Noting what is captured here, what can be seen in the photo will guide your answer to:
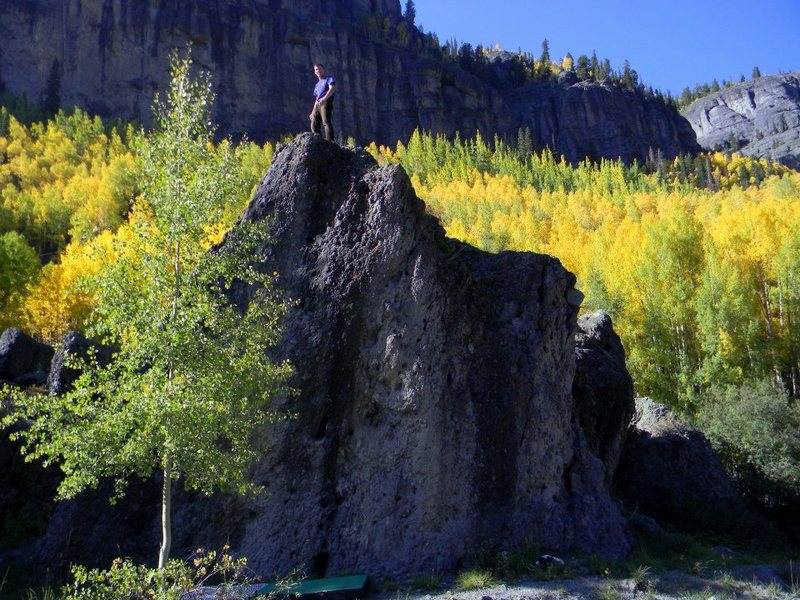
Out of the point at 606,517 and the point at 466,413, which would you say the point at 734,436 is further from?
the point at 466,413

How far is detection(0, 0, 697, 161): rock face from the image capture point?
335 feet

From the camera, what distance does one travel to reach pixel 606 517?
12492 mm

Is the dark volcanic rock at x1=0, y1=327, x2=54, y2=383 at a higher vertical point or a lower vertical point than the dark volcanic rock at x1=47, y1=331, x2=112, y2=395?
higher

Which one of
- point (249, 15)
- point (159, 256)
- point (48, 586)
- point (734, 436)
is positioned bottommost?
point (48, 586)

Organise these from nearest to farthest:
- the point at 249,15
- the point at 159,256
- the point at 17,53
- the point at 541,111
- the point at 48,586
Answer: the point at 159,256
the point at 48,586
the point at 17,53
the point at 249,15
the point at 541,111

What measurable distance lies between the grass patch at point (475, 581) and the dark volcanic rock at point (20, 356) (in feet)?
54.7

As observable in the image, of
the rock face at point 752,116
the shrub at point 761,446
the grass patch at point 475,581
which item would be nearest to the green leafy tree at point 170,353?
the grass patch at point 475,581

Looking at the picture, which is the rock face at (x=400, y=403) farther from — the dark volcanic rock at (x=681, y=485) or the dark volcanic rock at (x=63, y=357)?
the dark volcanic rock at (x=63, y=357)

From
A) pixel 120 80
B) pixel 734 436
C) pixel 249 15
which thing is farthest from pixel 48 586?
pixel 249 15

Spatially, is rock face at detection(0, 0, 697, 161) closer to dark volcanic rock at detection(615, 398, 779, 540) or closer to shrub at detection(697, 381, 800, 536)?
shrub at detection(697, 381, 800, 536)

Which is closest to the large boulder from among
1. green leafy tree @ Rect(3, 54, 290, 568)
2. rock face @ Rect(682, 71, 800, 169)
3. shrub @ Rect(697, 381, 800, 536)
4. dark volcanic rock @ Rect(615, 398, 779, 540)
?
green leafy tree @ Rect(3, 54, 290, 568)

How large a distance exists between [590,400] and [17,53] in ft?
375

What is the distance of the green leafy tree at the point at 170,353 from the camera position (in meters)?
7.11

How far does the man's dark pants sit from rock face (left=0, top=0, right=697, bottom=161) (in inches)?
3608
